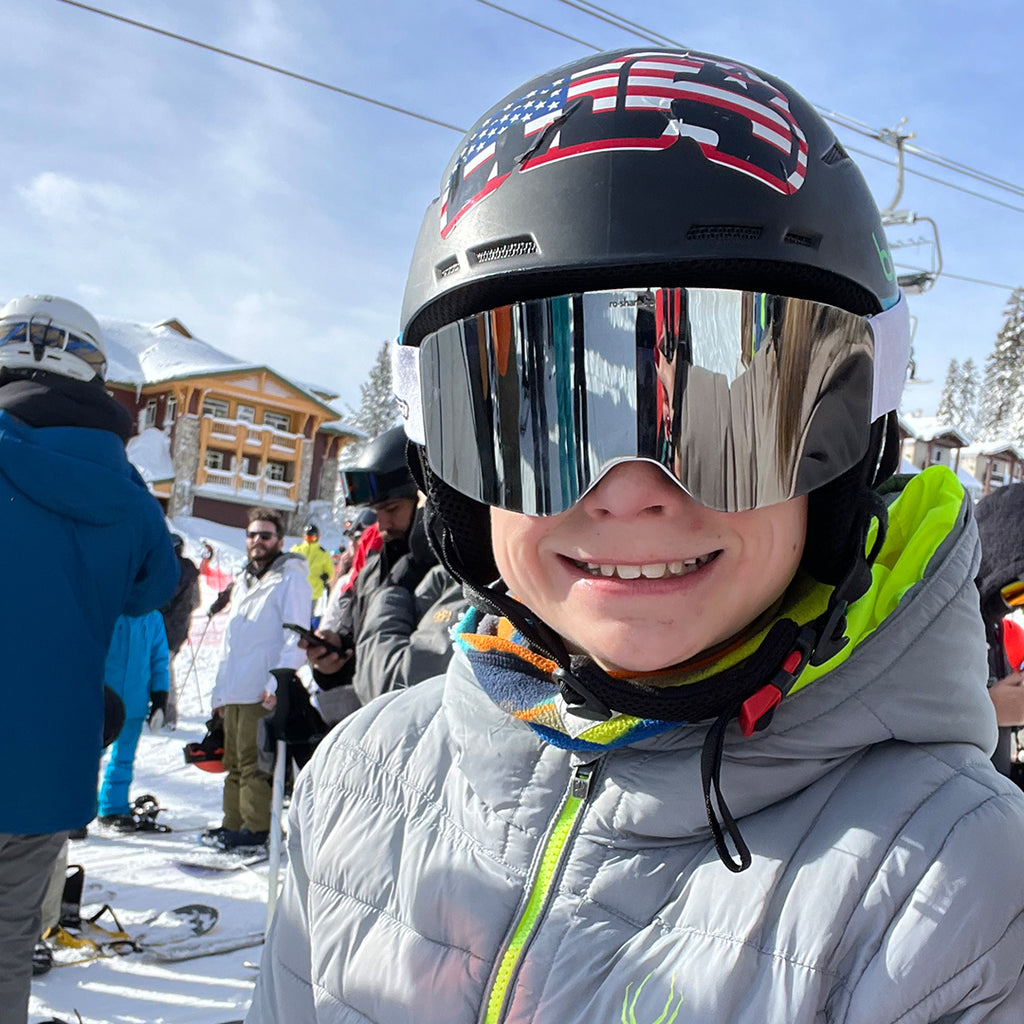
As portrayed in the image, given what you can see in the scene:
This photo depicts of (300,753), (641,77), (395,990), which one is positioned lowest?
(300,753)

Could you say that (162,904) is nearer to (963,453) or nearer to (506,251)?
(506,251)

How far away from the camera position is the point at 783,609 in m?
1.10

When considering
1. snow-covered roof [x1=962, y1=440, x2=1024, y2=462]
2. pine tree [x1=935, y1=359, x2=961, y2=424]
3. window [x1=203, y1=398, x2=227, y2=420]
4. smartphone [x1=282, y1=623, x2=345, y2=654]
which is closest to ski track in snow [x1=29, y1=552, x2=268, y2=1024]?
smartphone [x1=282, y1=623, x2=345, y2=654]

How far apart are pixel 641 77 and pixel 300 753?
3659mm

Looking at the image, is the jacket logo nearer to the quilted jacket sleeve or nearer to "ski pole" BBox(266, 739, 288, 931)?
the quilted jacket sleeve

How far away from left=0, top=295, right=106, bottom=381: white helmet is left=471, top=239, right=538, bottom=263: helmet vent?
87.3 inches

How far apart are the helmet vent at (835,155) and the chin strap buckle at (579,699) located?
774 millimetres

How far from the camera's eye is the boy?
90 cm

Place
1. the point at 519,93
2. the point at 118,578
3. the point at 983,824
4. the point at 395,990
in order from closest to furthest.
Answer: the point at 983,824
the point at 395,990
the point at 519,93
the point at 118,578

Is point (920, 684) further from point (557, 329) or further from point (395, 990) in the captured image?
point (395, 990)

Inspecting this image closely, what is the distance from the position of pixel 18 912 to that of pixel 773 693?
2.52 meters

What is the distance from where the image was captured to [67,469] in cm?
266

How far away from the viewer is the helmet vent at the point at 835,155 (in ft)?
3.91

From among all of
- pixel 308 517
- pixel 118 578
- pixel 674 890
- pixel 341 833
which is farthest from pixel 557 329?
pixel 308 517
